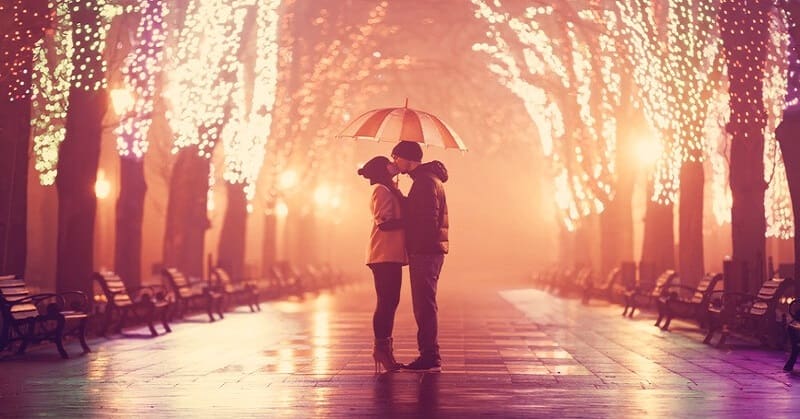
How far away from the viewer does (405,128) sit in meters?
16.2

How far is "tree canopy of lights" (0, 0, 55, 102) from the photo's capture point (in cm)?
1962

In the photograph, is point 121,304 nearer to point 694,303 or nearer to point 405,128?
point 405,128

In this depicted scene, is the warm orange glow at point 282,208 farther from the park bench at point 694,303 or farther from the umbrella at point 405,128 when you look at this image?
the umbrella at point 405,128

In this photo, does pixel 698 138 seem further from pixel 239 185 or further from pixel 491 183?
pixel 491 183

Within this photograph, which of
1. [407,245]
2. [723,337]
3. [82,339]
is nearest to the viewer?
[407,245]

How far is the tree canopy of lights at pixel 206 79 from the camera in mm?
32500

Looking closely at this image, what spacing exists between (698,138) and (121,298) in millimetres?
12446

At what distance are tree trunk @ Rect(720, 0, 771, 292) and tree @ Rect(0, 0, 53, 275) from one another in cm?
1107

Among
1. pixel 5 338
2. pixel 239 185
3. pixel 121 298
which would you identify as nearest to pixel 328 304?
pixel 239 185

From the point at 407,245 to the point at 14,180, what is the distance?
26.8 ft

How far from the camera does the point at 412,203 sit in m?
15.1

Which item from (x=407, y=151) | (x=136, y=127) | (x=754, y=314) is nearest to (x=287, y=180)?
(x=136, y=127)

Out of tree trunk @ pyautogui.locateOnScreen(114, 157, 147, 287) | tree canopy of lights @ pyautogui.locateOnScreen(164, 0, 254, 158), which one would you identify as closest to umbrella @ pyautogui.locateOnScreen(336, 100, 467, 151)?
tree trunk @ pyautogui.locateOnScreen(114, 157, 147, 287)

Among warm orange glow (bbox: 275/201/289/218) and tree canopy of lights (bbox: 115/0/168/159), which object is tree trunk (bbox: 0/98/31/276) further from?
warm orange glow (bbox: 275/201/289/218)
